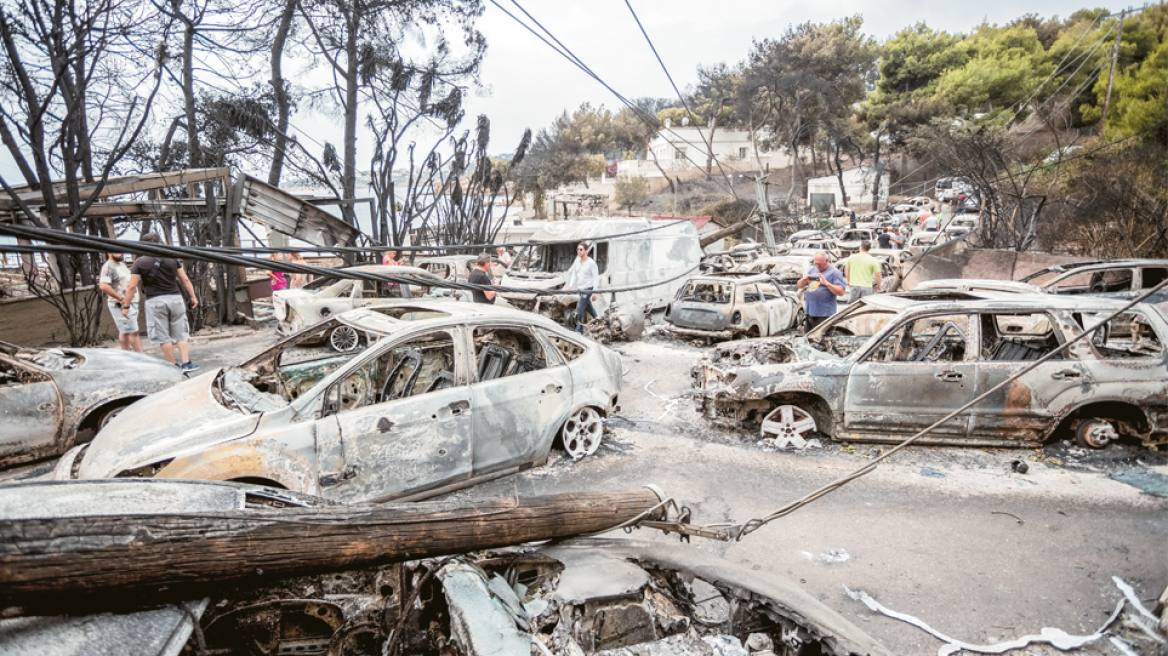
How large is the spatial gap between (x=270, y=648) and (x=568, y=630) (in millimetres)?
1085

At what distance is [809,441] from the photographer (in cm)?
612

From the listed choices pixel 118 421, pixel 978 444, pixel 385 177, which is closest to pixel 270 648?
pixel 118 421

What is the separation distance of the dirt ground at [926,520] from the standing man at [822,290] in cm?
278

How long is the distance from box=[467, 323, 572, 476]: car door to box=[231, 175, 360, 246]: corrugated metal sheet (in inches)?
359

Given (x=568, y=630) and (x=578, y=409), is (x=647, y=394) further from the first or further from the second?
(x=568, y=630)

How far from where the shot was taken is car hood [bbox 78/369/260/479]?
3680 mm

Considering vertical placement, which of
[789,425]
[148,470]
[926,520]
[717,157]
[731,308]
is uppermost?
[717,157]

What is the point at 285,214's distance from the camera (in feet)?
42.7

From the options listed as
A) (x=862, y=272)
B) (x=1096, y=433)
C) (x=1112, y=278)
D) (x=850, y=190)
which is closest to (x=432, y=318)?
(x=1096, y=433)

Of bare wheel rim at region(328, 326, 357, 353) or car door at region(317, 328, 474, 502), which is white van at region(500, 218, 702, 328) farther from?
car door at region(317, 328, 474, 502)

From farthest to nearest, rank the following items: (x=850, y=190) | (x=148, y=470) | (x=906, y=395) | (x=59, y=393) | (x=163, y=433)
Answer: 1. (x=850, y=190)
2. (x=906, y=395)
3. (x=59, y=393)
4. (x=163, y=433)
5. (x=148, y=470)

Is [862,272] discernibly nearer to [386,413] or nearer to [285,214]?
[386,413]

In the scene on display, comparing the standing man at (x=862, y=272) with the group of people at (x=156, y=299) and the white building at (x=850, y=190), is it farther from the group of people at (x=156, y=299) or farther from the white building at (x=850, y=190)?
the white building at (x=850, y=190)

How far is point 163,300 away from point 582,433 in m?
5.94
